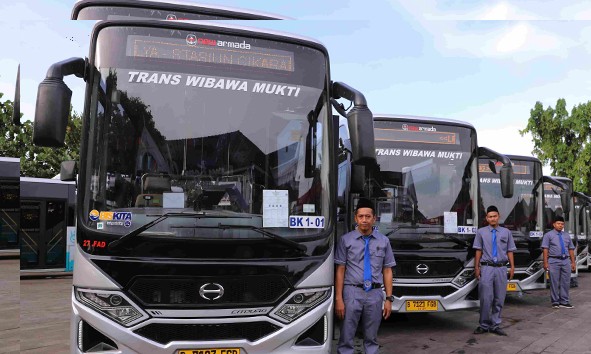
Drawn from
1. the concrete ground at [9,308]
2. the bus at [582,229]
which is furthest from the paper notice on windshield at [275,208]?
the bus at [582,229]

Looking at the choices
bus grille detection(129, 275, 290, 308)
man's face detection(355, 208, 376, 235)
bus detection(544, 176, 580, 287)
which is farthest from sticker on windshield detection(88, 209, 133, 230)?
bus detection(544, 176, 580, 287)

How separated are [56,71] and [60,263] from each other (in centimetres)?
1080

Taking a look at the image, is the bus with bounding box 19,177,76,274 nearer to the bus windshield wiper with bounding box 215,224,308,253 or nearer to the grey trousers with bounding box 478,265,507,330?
the grey trousers with bounding box 478,265,507,330

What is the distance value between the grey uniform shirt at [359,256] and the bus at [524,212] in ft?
17.5

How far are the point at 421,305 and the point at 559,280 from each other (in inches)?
187

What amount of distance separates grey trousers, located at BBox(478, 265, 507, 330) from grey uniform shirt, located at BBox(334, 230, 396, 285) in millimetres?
2811

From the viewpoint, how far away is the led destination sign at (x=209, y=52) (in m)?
3.97

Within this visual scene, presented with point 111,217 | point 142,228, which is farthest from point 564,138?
point 111,217

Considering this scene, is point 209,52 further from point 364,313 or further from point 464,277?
point 464,277

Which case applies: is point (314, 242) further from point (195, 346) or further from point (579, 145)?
point (579, 145)

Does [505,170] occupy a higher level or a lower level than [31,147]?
higher

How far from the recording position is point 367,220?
4.98m

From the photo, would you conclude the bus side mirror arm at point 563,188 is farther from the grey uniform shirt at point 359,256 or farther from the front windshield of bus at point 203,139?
the front windshield of bus at point 203,139

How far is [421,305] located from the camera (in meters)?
7.00
